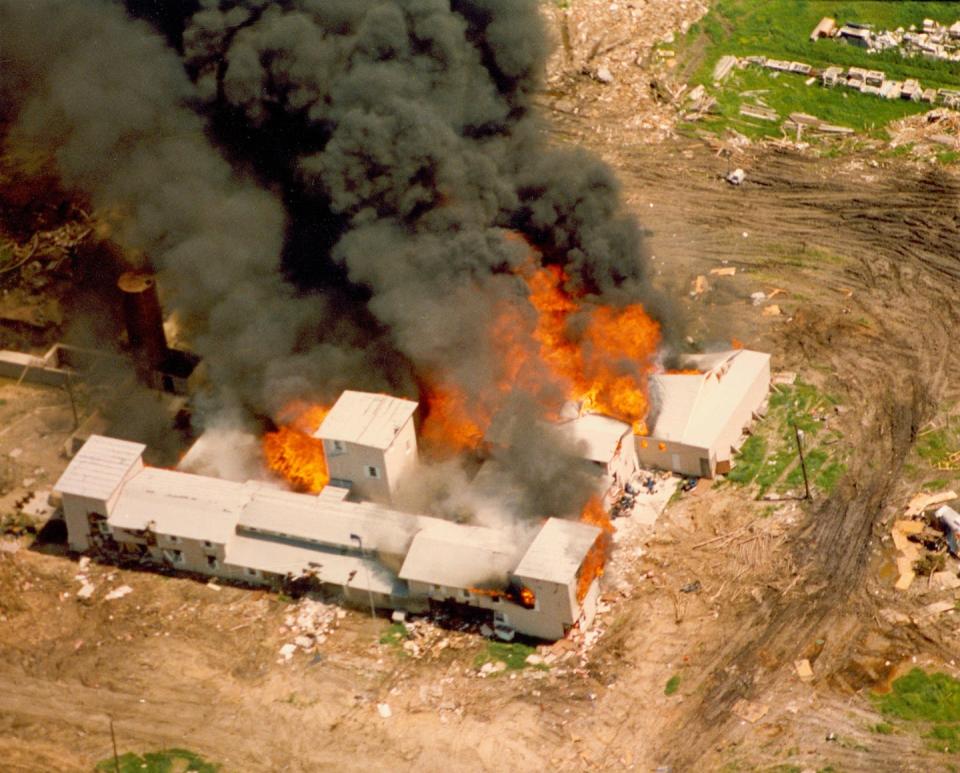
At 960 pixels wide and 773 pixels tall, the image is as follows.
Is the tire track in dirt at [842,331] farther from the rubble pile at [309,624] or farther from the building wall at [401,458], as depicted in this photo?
the building wall at [401,458]

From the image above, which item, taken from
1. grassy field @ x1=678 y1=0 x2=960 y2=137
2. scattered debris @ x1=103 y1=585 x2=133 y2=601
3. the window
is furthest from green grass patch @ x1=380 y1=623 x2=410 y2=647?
grassy field @ x1=678 y1=0 x2=960 y2=137

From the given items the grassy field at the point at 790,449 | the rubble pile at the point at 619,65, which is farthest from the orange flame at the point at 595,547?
the rubble pile at the point at 619,65

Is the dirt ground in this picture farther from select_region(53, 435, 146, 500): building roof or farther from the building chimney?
the building chimney

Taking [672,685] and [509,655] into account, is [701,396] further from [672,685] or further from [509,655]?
[509,655]

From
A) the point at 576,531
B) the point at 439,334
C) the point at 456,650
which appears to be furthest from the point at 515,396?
the point at 456,650

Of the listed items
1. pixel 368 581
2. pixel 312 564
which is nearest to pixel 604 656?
pixel 368 581

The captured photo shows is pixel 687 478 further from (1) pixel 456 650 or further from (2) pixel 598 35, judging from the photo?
(2) pixel 598 35
